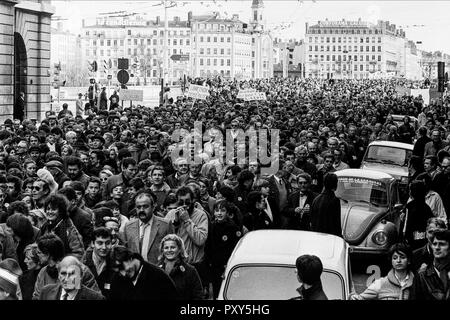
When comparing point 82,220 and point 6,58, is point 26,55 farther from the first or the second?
point 82,220

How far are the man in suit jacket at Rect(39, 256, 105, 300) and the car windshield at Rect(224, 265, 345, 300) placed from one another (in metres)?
1.30

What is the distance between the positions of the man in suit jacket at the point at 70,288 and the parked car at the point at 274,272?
1.28 m

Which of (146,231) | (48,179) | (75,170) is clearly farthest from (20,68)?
(146,231)

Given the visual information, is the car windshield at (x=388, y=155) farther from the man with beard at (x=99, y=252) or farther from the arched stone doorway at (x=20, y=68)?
the arched stone doorway at (x=20, y=68)

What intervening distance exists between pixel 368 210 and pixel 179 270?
673cm

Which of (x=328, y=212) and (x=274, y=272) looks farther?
(x=328, y=212)

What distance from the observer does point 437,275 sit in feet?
27.7

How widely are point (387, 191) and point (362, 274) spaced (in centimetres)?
194

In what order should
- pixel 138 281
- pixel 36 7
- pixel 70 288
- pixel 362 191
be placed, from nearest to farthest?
pixel 70 288, pixel 138 281, pixel 362 191, pixel 36 7

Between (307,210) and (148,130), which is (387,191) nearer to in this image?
(307,210)

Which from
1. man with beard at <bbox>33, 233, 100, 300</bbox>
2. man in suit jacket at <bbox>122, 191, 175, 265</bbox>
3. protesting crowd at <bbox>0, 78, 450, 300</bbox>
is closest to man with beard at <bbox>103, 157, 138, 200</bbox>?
protesting crowd at <bbox>0, 78, 450, 300</bbox>
